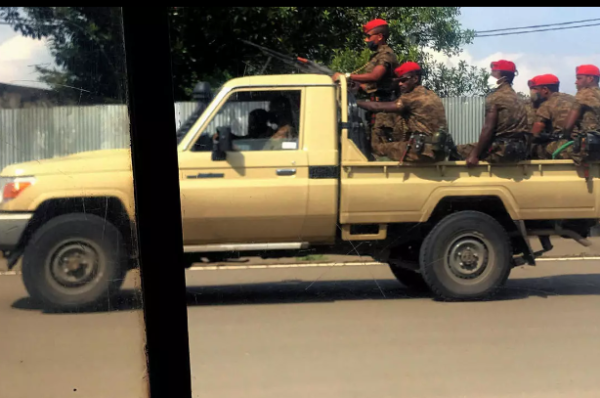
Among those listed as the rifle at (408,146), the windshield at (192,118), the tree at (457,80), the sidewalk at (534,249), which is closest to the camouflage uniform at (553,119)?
the tree at (457,80)

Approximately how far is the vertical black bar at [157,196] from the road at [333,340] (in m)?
0.13

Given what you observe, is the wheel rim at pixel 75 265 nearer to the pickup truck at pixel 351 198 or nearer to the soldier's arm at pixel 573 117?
the pickup truck at pixel 351 198

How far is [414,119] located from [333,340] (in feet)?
5.44

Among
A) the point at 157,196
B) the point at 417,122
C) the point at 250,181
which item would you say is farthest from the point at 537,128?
A: the point at 157,196

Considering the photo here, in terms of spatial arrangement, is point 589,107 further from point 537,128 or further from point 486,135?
point 486,135

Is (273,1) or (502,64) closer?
(273,1)

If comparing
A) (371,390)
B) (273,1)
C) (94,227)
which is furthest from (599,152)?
(94,227)

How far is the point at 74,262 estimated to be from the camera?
2.72m

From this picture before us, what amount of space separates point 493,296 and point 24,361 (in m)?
3.69

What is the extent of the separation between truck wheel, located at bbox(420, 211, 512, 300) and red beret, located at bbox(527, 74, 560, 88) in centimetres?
159

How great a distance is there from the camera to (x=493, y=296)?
199 inches

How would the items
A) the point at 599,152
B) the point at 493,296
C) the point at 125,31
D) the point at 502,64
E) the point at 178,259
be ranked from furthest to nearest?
the point at 493,296
the point at 599,152
the point at 502,64
the point at 178,259
the point at 125,31

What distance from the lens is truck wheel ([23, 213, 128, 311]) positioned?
2.34 meters

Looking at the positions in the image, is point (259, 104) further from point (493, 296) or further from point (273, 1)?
point (273, 1)
